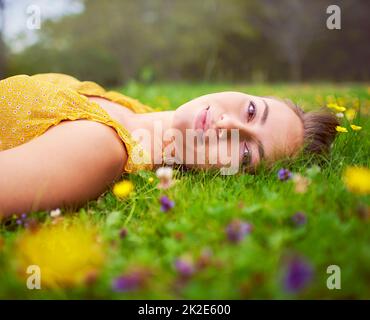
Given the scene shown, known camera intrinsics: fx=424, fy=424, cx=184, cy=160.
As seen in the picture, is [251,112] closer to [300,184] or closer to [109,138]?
[300,184]

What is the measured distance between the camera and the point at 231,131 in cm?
202

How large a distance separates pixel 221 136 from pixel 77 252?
3.23ft

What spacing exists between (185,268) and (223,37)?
59.3ft

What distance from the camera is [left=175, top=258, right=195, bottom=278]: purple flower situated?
3.62ft

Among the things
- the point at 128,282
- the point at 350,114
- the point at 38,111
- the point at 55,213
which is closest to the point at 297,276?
the point at 128,282

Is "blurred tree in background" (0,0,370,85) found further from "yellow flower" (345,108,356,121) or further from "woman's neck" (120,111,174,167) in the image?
"woman's neck" (120,111,174,167)

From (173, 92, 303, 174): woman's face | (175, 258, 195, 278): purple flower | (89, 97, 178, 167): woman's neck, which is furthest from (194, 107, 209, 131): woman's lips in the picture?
(175, 258, 195, 278): purple flower

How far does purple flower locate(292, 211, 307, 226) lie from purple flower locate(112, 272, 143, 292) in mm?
532

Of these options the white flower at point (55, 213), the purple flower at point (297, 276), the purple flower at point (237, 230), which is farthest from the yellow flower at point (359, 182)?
the white flower at point (55, 213)

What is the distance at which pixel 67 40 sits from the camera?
16.7 meters

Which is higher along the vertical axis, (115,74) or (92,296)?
(115,74)
